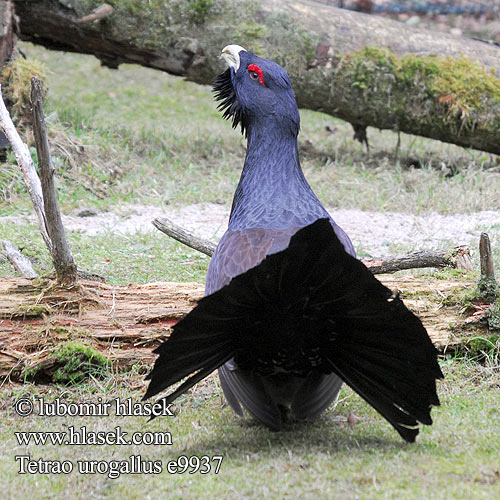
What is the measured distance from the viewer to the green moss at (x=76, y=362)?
356cm

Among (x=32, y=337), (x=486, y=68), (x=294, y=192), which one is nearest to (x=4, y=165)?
(x=32, y=337)

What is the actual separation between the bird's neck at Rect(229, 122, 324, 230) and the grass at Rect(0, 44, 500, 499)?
2.80 ft

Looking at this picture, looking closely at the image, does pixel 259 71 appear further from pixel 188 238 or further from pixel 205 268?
pixel 205 268

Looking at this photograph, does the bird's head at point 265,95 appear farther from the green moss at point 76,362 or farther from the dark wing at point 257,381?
the green moss at point 76,362

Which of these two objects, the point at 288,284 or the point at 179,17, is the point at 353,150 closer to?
the point at 179,17

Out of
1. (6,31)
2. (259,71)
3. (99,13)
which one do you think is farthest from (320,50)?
(259,71)

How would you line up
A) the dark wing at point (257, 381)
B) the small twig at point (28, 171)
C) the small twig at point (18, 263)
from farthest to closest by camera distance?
the small twig at point (18, 263)
the small twig at point (28, 171)
the dark wing at point (257, 381)

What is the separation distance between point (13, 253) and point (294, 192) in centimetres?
197

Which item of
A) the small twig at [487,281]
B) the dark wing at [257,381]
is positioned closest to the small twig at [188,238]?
the dark wing at [257,381]

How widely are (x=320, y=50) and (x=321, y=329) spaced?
5783 millimetres

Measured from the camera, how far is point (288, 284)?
8.18 feet

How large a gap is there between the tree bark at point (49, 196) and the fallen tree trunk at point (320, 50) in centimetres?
465

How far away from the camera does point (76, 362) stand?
3.57 m

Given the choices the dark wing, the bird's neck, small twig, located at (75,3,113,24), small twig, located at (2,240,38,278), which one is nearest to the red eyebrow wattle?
the bird's neck
